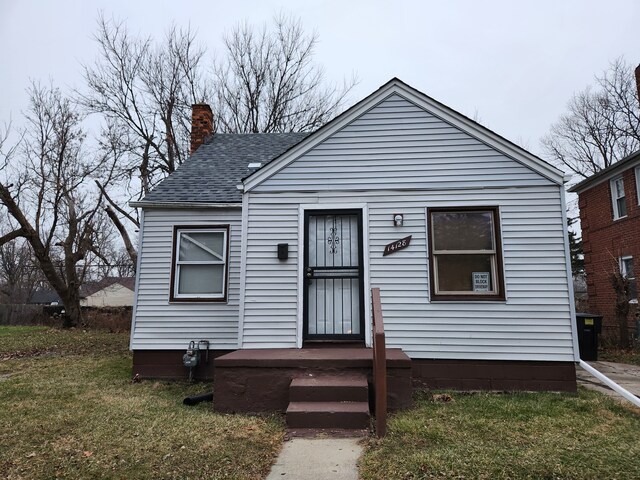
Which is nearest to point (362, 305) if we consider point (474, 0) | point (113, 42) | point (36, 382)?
point (36, 382)

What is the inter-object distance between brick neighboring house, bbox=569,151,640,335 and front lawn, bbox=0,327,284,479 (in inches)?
501

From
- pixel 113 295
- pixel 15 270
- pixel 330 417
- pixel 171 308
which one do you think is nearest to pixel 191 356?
pixel 171 308

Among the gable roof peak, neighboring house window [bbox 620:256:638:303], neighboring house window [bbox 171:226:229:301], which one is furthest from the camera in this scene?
neighboring house window [bbox 620:256:638:303]

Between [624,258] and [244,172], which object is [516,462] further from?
[624,258]

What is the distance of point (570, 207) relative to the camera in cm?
2619

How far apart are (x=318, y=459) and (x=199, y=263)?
4.71 meters

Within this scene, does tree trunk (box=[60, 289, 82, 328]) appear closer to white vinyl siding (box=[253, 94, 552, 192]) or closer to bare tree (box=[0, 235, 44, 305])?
white vinyl siding (box=[253, 94, 552, 192])

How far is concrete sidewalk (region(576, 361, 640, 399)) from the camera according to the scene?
6.20 m

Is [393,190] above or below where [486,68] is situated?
below

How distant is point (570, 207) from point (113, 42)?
27.5m

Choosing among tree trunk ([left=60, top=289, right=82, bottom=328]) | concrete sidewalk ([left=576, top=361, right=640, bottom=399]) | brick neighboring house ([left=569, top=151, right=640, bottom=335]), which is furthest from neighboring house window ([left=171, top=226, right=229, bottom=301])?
tree trunk ([left=60, top=289, right=82, bottom=328])

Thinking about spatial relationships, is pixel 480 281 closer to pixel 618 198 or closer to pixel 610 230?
pixel 618 198

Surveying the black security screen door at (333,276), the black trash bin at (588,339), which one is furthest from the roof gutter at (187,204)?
the black trash bin at (588,339)

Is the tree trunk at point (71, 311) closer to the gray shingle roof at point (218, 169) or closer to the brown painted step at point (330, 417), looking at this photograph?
the gray shingle roof at point (218, 169)
